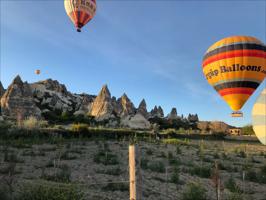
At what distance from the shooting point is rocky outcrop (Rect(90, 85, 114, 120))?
67.4 metres

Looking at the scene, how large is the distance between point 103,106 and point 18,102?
740 inches

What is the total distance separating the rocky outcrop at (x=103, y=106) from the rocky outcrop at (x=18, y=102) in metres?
14.2

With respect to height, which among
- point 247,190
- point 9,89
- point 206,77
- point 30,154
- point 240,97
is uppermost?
point 9,89

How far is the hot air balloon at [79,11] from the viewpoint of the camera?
28719 millimetres

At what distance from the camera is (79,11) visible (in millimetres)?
28797

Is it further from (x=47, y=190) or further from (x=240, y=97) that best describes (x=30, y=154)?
(x=240, y=97)

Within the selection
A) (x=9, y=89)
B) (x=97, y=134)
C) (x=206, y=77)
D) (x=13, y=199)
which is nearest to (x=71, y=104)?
(x=9, y=89)

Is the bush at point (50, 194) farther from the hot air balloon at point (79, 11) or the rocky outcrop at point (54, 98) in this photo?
the rocky outcrop at point (54, 98)

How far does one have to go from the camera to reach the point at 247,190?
11898 mm

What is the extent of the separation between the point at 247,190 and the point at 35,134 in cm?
1941

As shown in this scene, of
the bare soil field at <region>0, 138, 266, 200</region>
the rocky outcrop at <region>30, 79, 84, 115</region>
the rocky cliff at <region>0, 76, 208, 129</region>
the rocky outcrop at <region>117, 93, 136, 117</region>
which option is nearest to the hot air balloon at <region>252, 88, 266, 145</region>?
the bare soil field at <region>0, 138, 266, 200</region>

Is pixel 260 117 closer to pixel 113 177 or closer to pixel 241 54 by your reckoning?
pixel 113 177

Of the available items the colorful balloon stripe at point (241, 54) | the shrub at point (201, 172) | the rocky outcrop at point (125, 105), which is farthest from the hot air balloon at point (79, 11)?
the rocky outcrop at point (125, 105)

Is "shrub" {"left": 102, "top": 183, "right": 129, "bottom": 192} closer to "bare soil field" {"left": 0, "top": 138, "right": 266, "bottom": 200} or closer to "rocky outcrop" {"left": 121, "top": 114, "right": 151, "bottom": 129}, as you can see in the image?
"bare soil field" {"left": 0, "top": 138, "right": 266, "bottom": 200}
